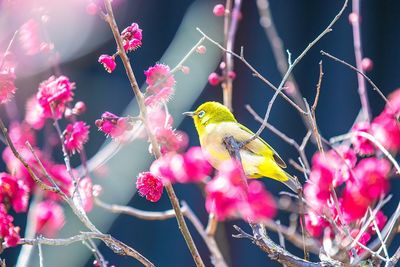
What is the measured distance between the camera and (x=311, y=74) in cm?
191

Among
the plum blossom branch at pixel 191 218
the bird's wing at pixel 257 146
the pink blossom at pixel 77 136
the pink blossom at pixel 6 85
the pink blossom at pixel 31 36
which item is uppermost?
the pink blossom at pixel 31 36

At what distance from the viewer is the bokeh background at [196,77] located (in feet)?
5.53

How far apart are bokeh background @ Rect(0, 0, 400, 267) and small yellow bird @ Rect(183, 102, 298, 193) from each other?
0.75 metres

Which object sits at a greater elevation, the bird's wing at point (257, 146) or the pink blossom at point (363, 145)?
the bird's wing at point (257, 146)

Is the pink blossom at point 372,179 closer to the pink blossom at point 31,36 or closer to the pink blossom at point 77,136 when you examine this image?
the pink blossom at point 77,136

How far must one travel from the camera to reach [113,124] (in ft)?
2.39

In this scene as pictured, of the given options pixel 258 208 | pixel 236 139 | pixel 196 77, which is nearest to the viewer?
pixel 258 208

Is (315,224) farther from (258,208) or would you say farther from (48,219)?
(48,219)

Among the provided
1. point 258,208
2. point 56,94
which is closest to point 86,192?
point 56,94

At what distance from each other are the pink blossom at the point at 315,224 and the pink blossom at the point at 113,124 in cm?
29

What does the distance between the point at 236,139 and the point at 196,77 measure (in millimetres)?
872

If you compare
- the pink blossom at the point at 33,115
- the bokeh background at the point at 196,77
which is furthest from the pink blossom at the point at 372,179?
the bokeh background at the point at 196,77

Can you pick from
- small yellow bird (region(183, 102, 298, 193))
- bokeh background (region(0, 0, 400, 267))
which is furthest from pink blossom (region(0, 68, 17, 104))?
bokeh background (region(0, 0, 400, 267))

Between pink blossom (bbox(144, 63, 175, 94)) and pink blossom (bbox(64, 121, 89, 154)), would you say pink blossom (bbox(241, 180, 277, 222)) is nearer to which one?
pink blossom (bbox(144, 63, 175, 94))
